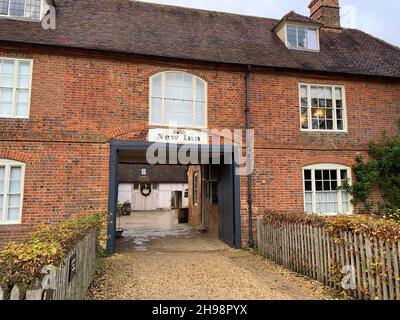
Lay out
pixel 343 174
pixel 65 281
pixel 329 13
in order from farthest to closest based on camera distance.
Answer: pixel 329 13 → pixel 343 174 → pixel 65 281

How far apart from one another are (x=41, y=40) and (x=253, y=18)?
10.3 m

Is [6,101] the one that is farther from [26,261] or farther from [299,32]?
[299,32]

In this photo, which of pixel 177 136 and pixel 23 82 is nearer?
pixel 23 82

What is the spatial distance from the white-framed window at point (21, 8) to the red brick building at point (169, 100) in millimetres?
50

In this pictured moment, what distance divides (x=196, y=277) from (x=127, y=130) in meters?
5.31

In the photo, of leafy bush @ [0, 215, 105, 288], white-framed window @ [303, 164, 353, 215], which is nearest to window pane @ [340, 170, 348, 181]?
white-framed window @ [303, 164, 353, 215]

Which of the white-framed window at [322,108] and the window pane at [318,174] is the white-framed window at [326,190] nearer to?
the window pane at [318,174]

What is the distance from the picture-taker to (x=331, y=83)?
12062 millimetres

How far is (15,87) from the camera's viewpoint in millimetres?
9305

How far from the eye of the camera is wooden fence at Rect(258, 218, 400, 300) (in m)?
5.09

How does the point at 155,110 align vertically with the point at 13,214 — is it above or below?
above

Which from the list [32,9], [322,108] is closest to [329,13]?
[322,108]

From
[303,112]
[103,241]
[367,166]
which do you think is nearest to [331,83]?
[303,112]

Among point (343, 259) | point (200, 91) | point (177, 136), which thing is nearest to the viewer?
point (343, 259)
